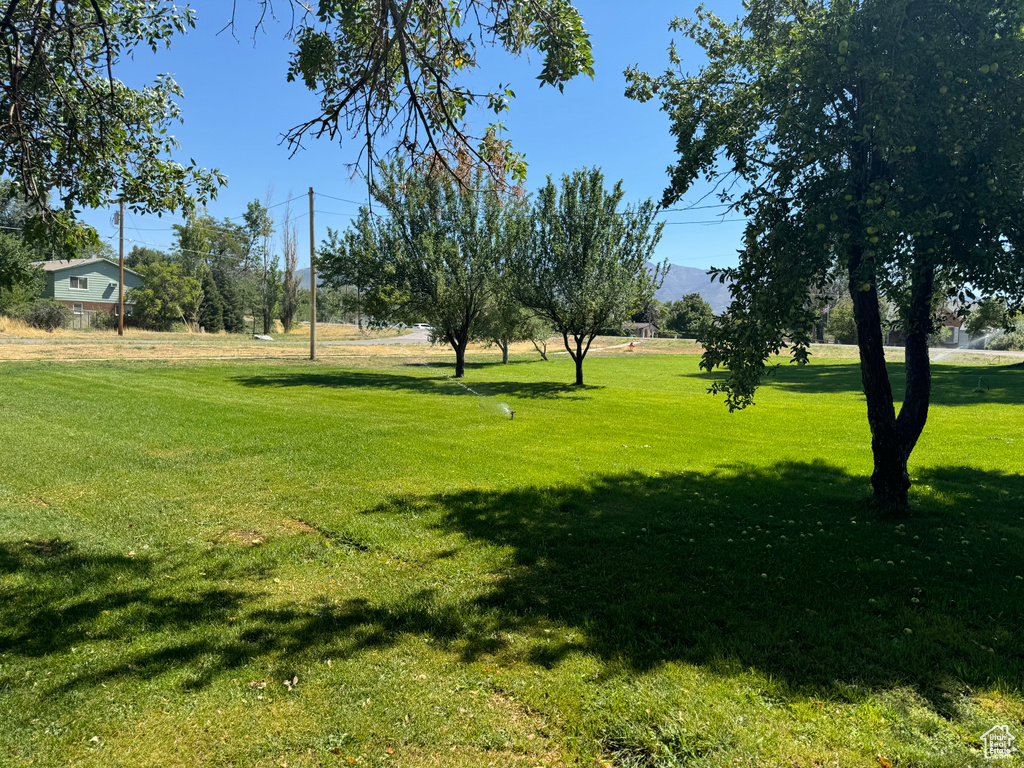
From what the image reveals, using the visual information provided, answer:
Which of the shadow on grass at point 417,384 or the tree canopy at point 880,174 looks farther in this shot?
the shadow on grass at point 417,384

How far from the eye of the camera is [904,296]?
7449 millimetres

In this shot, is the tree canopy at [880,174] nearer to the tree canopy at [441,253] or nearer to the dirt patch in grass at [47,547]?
the dirt patch in grass at [47,547]

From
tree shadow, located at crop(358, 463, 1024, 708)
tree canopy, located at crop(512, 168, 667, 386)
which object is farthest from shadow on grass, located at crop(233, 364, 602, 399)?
tree shadow, located at crop(358, 463, 1024, 708)

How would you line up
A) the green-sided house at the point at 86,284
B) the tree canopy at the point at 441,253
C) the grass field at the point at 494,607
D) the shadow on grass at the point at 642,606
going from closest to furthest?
the grass field at the point at 494,607 → the shadow on grass at the point at 642,606 → the tree canopy at the point at 441,253 → the green-sided house at the point at 86,284

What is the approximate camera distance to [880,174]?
6.98 metres

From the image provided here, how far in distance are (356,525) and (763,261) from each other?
18.5ft

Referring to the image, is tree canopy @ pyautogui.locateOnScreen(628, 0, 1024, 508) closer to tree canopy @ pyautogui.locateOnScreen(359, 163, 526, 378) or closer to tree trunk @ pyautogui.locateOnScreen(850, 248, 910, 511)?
tree trunk @ pyautogui.locateOnScreen(850, 248, 910, 511)

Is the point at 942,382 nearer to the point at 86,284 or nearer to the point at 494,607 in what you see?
the point at 494,607

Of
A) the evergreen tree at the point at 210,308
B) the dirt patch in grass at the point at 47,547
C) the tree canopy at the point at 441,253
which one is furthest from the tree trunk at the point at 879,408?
the evergreen tree at the point at 210,308

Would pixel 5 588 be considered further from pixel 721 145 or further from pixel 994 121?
pixel 994 121

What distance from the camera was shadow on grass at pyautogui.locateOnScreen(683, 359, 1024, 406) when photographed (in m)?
23.4

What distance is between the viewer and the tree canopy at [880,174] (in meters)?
6.24


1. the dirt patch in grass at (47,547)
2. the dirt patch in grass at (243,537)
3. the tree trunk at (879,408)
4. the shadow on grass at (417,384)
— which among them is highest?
the tree trunk at (879,408)

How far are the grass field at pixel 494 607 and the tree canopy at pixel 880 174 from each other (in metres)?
2.26
